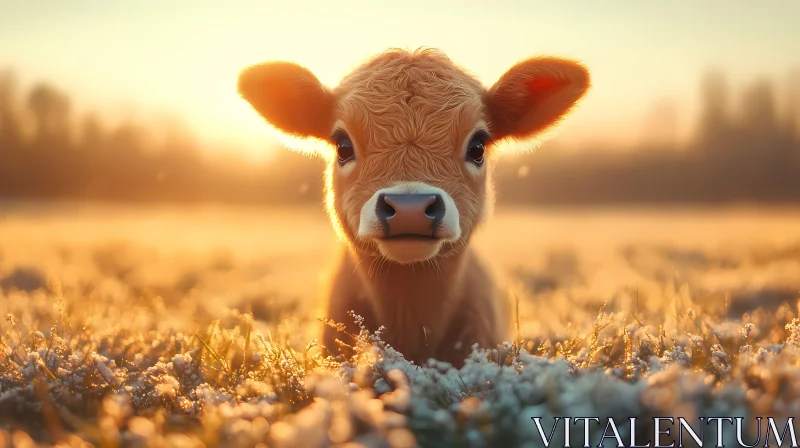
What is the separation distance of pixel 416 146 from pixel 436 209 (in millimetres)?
796

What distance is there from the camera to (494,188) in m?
6.09

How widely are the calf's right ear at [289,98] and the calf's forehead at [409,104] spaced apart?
0.64 feet

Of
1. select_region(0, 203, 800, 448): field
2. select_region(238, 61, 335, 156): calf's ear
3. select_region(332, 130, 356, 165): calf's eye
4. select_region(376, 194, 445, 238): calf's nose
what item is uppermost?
select_region(238, 61, 335, 156): calf's ear

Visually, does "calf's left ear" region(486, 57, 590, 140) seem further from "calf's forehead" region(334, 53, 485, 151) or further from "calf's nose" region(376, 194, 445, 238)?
"calf's nose" region(376, 194, 445, 238)

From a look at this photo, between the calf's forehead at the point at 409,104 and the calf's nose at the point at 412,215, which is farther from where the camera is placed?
the calf's forehead at the point at 409,104

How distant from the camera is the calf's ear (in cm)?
548

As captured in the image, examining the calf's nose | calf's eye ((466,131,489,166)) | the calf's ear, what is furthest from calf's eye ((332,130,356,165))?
the calf's nose

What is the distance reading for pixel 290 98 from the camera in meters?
5.67

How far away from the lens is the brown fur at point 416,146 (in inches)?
192

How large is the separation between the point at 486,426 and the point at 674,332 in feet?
9.09

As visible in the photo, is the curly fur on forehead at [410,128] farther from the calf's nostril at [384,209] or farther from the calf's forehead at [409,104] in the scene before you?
Answer: the calf's nostril at [384,209]

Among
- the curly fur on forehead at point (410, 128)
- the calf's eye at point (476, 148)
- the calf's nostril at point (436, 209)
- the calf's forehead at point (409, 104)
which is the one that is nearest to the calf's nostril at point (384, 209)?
the calf's nostril at point (436, 209)

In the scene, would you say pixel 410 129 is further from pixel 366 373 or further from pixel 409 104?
pixel 366 373

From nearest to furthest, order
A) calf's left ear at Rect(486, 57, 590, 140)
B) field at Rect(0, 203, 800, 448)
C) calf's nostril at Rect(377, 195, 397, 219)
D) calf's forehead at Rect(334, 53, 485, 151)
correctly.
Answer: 1. field at Rect(0, 203, 800, 448)
2. calf's nostril at Rect(377, 195, 397, 219)
3. calf's forehead at Rect(334, 53, 485, 151)
4. calf's left ear at Rect(486, 57, 590, 140)
